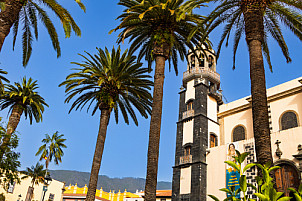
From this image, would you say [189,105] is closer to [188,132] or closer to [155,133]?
[188,132]

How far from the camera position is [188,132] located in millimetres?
29562

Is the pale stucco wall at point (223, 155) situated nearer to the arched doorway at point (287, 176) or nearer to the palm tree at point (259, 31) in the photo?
the arched doorway at point (287, 176)

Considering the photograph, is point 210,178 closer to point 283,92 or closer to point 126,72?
point 283,92

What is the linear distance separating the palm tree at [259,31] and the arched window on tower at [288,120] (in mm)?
10334

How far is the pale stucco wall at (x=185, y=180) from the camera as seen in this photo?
26812mm

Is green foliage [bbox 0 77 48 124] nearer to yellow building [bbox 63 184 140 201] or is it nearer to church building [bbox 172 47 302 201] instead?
church building [bbox 172 47 302 201]

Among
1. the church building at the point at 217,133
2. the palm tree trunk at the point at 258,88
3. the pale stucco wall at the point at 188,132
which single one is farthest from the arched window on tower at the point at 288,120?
the palm tree trunk at the point at 258,88

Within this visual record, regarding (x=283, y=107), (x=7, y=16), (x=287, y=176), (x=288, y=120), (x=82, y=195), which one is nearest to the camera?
(x=7, y=16)

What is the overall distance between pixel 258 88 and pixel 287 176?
13.5 meters

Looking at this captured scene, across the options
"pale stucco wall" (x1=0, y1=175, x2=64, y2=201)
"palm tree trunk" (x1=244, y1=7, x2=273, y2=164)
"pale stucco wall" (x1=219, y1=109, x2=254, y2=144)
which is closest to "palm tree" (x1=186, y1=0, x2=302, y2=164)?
"palm tree trunk" (x1=244, y1=7, x2=273, y2=164)

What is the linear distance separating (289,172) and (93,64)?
16621 millimetres

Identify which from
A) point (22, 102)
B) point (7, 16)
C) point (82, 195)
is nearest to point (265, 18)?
point (7, 16)

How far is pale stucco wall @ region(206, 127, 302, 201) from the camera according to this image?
21.1 metres

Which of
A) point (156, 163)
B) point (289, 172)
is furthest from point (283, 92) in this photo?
point (156, 163)
